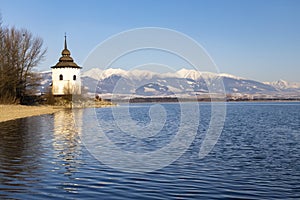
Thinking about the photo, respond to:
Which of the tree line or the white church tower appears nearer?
the tree line

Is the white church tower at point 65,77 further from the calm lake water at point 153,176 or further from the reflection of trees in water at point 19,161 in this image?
the calm lake water at point 153,176

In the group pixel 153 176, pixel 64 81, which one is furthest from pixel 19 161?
pixel 64 81

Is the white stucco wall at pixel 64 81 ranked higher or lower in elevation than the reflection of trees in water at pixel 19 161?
higher

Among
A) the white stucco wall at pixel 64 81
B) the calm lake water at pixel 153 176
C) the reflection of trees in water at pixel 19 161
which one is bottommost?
the calm lake water at pixel 153 176

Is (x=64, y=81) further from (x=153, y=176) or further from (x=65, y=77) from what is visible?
(x=153, y=176)

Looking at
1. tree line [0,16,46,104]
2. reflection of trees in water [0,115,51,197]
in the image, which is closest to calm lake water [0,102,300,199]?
reflection of trees in water [0,115,51,197]

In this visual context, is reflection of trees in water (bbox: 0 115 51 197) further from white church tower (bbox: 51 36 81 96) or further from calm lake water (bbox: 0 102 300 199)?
white church tower (bbox: 51 36 81 96)

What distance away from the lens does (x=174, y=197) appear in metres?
10.6

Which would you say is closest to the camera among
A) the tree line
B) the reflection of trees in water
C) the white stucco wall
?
the reflection of trees in water

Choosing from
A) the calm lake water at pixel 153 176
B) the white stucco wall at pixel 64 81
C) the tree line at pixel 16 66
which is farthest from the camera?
the white stucco wall at pixel 64 81

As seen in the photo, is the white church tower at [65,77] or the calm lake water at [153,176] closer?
the calm lake water at [153,176]

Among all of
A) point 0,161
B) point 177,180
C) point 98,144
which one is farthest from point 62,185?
point 98,144

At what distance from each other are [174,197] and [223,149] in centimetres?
1086

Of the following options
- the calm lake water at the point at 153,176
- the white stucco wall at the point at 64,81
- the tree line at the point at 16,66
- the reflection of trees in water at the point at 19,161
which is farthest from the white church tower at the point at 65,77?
the calm lake water at the point at 153,176
